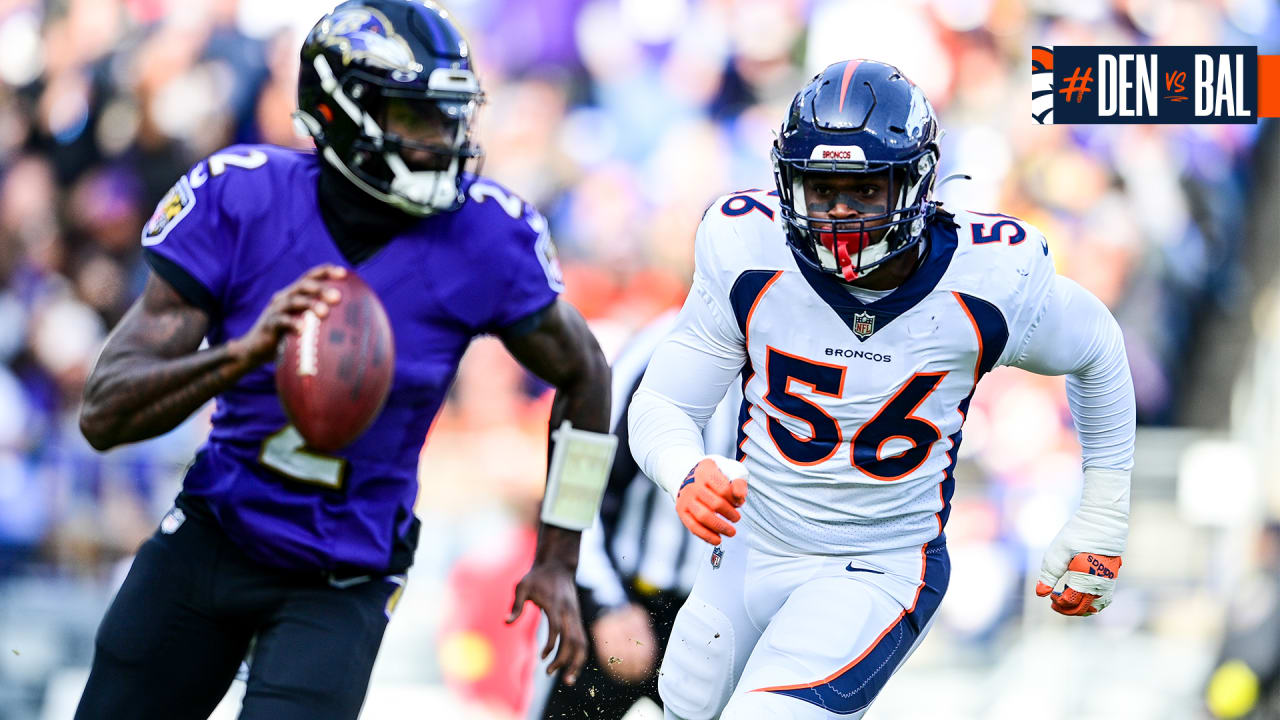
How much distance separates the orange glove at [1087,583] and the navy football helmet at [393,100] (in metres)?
1.72

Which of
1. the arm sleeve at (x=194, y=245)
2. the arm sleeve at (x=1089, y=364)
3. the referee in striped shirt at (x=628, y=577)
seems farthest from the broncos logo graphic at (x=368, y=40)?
the referee in striped shirt at (x=628, y=577)

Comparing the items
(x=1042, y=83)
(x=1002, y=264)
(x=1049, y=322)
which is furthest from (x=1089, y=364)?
(x=1042, y=83)

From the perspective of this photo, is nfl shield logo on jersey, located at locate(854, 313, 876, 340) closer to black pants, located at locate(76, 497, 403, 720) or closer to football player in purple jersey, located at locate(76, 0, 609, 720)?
football player in purple jersey, located at locate(76, 0, 609, 720)

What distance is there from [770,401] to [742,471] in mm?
444

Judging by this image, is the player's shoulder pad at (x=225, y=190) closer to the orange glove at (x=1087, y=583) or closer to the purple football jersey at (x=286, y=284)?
the purple football jersey at (x=286, y=284)

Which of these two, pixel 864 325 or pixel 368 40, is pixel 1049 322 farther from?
pixel 368 40

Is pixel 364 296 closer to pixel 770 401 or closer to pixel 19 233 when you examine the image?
pixel 770 401

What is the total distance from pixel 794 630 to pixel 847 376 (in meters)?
0.58

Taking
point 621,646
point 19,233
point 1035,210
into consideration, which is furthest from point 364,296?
point 1035,210

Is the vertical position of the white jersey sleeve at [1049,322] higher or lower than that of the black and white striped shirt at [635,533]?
higher

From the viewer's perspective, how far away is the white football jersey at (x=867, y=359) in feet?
10.5

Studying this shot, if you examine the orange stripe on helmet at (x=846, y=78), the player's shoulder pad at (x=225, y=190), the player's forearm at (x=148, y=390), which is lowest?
the player's forearm at (x=148, y=390)

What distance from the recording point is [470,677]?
6.13 meters
